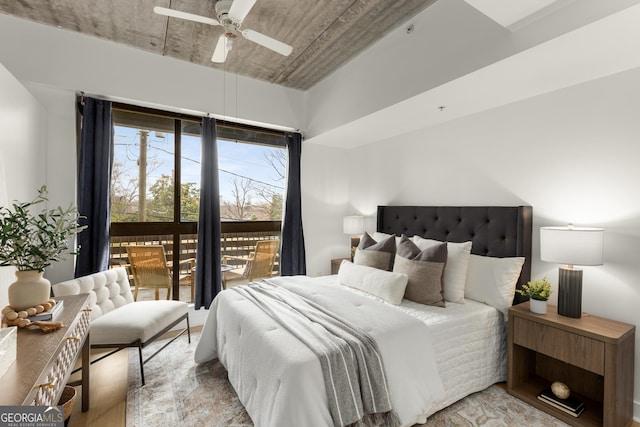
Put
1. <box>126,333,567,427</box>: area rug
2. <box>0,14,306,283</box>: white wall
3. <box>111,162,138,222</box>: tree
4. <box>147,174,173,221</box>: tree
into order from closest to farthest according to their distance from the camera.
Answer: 1. <box>126,333,567,427</box>: area rug
2. <box>0,14,306,283</box>: white wall
3. <box>111,162,138,222</box>: tree
4. <box>147,174,173,221</box>: tree

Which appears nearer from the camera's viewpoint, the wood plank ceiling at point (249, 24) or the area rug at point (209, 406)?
the area rug at point (209, 406)

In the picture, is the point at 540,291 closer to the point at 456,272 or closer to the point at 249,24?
the point at 456,272

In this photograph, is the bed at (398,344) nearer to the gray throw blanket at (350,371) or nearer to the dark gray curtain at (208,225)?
the gray throw blanket at (350,371)

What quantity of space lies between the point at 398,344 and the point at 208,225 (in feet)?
→ 8.04

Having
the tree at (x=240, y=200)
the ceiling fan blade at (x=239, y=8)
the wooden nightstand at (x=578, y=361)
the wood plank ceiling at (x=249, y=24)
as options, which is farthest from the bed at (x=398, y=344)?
the ceiling fan blade at (x=239, y=8)

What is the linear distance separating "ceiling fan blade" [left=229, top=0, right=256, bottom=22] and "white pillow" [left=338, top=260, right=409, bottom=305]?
209 cm

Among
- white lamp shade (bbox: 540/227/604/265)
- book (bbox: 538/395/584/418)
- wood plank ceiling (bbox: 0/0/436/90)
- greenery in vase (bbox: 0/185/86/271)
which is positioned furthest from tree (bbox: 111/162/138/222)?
book (bbox: 538/395/584/418)

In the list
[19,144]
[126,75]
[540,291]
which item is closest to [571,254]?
[540,291]

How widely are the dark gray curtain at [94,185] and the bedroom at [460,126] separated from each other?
0.14 metres

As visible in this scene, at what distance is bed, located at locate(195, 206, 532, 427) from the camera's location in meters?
1.49

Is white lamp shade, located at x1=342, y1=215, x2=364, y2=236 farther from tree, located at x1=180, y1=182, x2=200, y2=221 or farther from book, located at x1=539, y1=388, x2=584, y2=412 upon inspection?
book, located at x1=539, y1=388, x2=584, y2=412

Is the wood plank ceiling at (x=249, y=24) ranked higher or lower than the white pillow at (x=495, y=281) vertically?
higher

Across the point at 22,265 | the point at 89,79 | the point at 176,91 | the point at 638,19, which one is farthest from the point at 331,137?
the point at 22,265

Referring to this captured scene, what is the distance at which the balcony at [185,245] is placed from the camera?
126 inches
